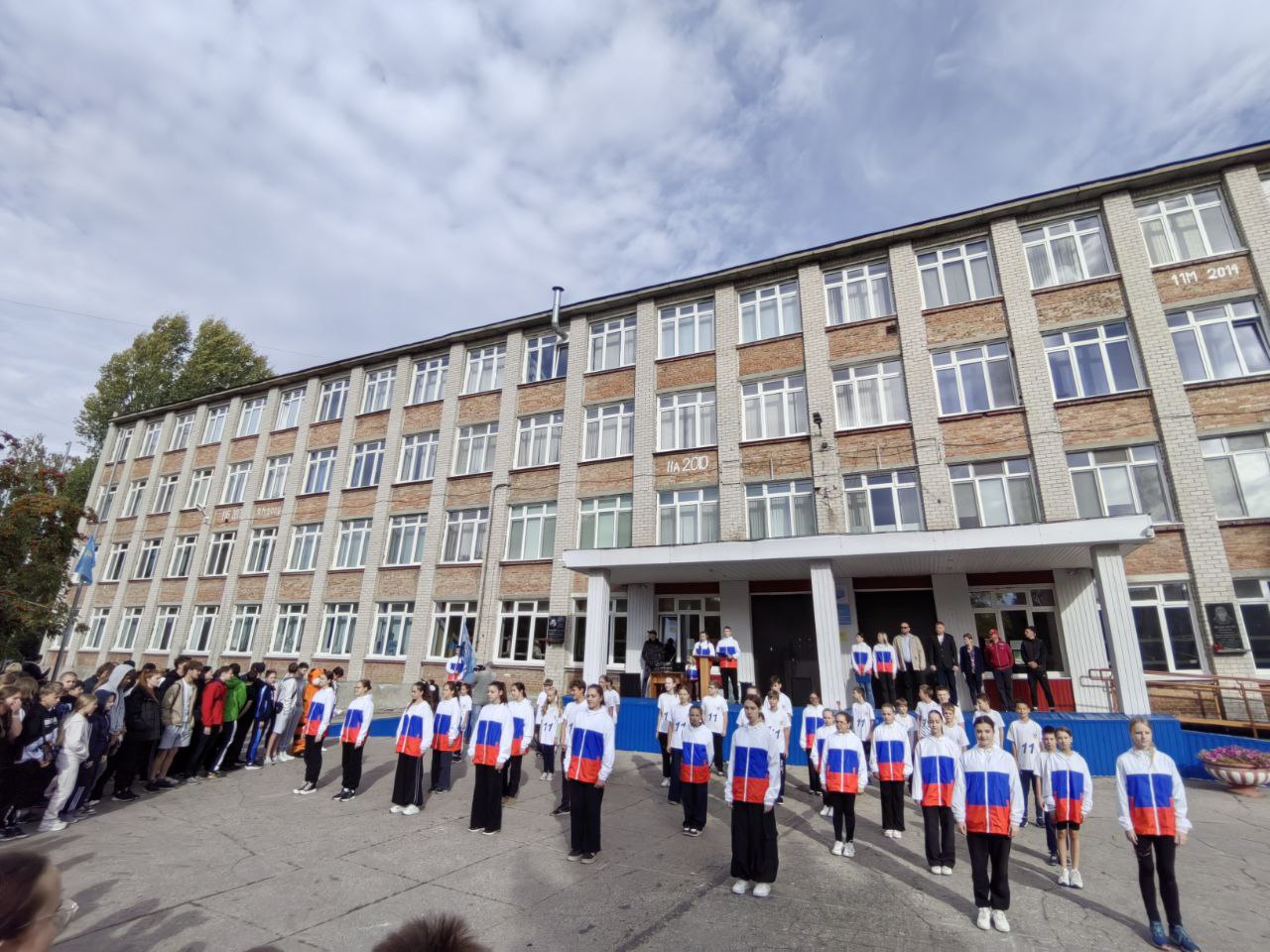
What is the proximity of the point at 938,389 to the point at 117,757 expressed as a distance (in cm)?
2074

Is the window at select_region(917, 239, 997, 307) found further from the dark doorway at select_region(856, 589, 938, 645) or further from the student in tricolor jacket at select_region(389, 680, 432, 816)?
the student in tricolor jacket at select_region(389, 680, 432, 816)

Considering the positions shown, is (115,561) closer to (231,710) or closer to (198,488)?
(198,488)

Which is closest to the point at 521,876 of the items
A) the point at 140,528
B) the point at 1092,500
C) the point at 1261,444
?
the point at 1092,500

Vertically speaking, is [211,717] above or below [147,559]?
below

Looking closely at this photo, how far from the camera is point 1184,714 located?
47.2ft

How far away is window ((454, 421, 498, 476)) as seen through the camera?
24.6m

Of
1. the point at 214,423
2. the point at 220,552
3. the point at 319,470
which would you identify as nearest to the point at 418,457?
the point at 319,470

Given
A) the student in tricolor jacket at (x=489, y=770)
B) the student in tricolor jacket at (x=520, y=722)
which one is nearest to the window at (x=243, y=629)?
the student in tricolor jacket at (x=520, y=722)

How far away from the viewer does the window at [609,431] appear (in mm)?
22266

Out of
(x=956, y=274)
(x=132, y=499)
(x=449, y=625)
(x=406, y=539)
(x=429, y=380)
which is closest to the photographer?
(x=956, y=274)

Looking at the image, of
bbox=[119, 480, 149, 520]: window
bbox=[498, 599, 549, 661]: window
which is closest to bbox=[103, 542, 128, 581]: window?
bbox=[119, 480, 149, 520]: window

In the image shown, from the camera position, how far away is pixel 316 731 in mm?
10680

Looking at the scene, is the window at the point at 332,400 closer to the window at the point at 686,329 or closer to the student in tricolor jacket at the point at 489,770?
the window at the point at 686,329

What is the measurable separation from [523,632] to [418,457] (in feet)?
30.3
